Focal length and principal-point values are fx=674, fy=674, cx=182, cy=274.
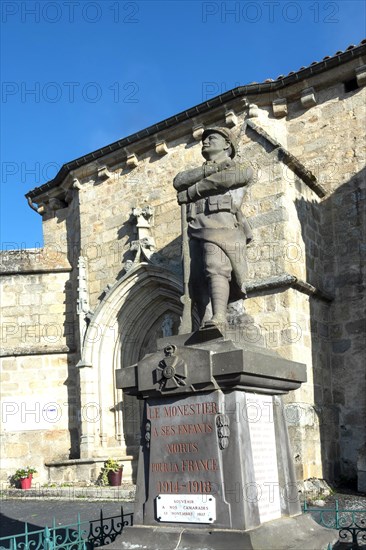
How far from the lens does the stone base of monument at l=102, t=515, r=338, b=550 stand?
4.47 metres

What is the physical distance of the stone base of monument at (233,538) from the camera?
176 inches

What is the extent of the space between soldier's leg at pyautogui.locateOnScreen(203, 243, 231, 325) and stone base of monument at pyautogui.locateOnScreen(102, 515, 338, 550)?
153cm

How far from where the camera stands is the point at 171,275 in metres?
13.2

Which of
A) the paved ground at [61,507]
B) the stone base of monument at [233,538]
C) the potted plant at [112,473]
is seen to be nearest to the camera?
the stone base of monument at [233,538]

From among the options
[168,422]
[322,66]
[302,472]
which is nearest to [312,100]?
[322,66]

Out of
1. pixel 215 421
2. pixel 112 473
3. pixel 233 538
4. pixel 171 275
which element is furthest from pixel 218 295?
pixel 112 473

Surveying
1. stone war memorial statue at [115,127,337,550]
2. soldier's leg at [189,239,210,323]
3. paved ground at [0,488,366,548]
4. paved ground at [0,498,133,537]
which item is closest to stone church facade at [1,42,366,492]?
paved ground at [0,488,366,548]

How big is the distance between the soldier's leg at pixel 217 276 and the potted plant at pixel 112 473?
8.53 meters

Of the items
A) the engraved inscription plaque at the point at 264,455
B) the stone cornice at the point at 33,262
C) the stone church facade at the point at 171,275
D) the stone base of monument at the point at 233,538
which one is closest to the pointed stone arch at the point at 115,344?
the stone church facade at the point at 171,275

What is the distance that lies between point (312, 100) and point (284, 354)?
4.95 m

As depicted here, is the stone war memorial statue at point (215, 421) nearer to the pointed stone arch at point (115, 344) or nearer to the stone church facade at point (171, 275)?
the stone church facade at point (171, 275)

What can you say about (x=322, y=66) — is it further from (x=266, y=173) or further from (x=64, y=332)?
(x=64, y=332)

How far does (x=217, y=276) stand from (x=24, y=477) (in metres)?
10.3

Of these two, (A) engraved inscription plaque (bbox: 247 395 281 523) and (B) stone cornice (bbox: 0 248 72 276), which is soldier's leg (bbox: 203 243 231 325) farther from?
(B) stone cornice (bbox: 0 248 72 276)
